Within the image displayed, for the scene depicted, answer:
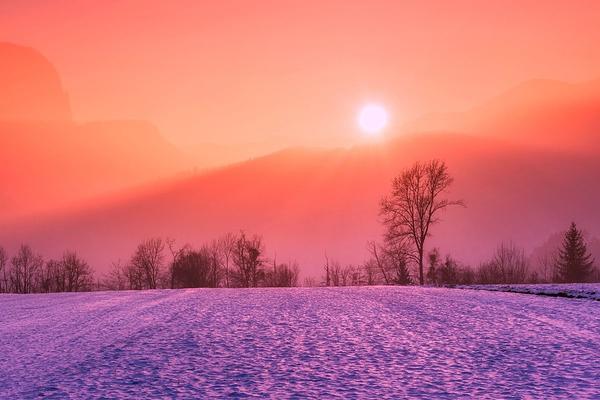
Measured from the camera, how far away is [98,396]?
30.9 ft

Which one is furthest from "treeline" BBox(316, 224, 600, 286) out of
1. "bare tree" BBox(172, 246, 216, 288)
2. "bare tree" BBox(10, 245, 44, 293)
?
"bare tree" BBox(10, 245, 44, 293)

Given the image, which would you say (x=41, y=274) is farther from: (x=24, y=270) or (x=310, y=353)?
Result: (x=310, y=353)

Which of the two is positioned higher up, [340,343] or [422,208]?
[422,208]

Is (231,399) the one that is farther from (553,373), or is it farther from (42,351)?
(42,351)

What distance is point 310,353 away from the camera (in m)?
12.7

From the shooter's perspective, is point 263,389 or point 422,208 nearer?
point 263,389

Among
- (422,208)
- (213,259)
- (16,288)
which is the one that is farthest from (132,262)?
(422,208)

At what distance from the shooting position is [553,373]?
10.5m

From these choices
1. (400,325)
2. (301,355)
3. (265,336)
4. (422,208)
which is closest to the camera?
(301,355)

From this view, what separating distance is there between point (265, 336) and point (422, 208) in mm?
46110

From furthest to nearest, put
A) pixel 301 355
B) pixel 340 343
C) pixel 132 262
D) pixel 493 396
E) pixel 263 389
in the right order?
1. pixel 132 262
2. pixel 340 343
3. pixel 301 355
4. pixel 263 389
5. pixel 493 396

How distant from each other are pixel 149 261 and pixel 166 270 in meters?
14.4

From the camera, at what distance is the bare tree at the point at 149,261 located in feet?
393

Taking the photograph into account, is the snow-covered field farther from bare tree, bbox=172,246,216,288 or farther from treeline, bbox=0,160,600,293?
bare tree, bbox=172,246,216,288
